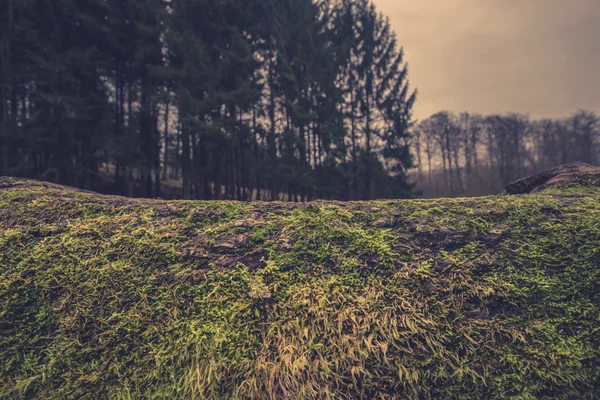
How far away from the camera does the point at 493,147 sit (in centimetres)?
3128

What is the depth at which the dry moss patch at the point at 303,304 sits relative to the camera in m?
1.46

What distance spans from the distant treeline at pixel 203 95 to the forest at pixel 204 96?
0.07m

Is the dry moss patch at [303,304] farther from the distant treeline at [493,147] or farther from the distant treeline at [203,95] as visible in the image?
the distant treeline at [493,147]

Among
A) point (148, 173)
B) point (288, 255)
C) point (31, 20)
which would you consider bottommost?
point (288, 255)

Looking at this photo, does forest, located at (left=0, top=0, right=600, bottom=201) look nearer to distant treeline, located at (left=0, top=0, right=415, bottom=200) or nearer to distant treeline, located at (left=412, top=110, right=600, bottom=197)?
distant treeline, located at (left=0, top=0, right=415, bottom=200)

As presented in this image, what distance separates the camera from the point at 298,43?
15766 mm

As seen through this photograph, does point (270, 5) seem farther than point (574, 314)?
Yes

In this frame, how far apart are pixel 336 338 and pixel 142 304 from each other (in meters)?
1.26

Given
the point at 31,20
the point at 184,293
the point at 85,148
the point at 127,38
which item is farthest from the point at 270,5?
the point at 184,293

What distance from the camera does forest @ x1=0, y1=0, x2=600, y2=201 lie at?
1214 centimetres

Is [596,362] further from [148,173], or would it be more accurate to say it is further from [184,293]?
[148,173]

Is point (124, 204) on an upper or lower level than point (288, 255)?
upper

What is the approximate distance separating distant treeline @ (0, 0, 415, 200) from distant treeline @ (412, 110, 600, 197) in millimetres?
14438

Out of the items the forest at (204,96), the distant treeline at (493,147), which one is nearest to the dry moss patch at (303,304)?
the forest at (204,96)
